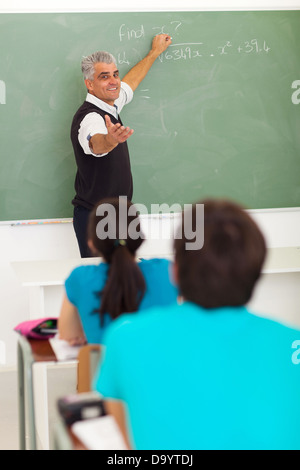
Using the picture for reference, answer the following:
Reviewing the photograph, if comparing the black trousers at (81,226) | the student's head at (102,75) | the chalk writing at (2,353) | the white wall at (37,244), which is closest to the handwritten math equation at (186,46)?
the white wall at (37,244)

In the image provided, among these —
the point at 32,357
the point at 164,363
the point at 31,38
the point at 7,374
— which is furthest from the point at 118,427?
the point at 31,38

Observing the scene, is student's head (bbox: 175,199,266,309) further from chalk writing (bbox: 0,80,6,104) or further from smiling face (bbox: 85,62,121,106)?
chalk writing (bbox: 0,80,6,104)

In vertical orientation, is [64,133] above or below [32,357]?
above

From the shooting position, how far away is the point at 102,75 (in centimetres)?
398

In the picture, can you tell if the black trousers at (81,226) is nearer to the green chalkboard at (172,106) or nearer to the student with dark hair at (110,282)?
the green chalkboard at (172,106)

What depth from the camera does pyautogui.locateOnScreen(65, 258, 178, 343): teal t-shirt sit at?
1.95 m

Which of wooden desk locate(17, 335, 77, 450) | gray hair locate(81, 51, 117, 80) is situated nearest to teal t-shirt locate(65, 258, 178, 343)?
wooden desk locate(17, 335, 77, 450)

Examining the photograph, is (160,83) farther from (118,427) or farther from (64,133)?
(118,427)

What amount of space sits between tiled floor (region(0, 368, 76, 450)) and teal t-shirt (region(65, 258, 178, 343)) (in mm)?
1234

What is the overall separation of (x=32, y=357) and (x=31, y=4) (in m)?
2.93

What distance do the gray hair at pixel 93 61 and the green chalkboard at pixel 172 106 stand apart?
0.17m

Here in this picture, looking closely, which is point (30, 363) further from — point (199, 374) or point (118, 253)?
point (199, 374)

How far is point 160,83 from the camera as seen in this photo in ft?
14.1

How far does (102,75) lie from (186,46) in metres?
0.69
